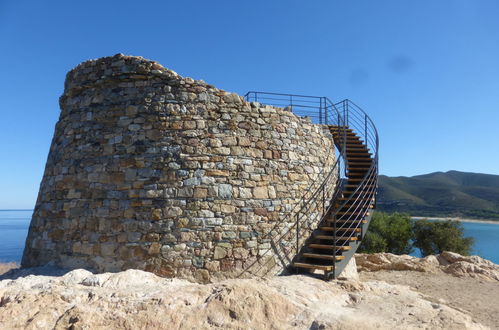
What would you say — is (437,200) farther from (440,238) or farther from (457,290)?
(457,290)

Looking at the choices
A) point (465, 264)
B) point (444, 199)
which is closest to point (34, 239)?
point (465, 264)

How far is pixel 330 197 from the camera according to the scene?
28.6 ft

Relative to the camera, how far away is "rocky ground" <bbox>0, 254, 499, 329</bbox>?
469 centimetres

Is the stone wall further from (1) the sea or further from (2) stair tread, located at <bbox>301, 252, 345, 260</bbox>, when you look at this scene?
(1) the sea

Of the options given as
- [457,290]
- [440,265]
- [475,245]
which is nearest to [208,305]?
[457,290]

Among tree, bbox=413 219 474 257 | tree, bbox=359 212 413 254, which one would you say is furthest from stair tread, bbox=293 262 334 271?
tree, bbox=413 219 474 257

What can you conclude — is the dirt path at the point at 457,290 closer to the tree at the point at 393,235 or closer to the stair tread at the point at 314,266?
the stair tread at the point at 314,266

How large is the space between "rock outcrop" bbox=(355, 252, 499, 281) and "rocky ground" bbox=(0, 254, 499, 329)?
15.3 feet

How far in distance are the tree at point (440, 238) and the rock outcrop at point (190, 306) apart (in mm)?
16867

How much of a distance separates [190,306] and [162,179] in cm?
261

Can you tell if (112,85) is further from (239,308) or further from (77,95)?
(239,308)

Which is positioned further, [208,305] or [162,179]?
[162,179]

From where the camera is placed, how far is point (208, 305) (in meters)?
4.95

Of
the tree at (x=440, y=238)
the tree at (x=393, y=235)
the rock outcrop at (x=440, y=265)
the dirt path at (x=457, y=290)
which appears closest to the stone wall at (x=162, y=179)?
the dirt path at (x=457, y=290)
